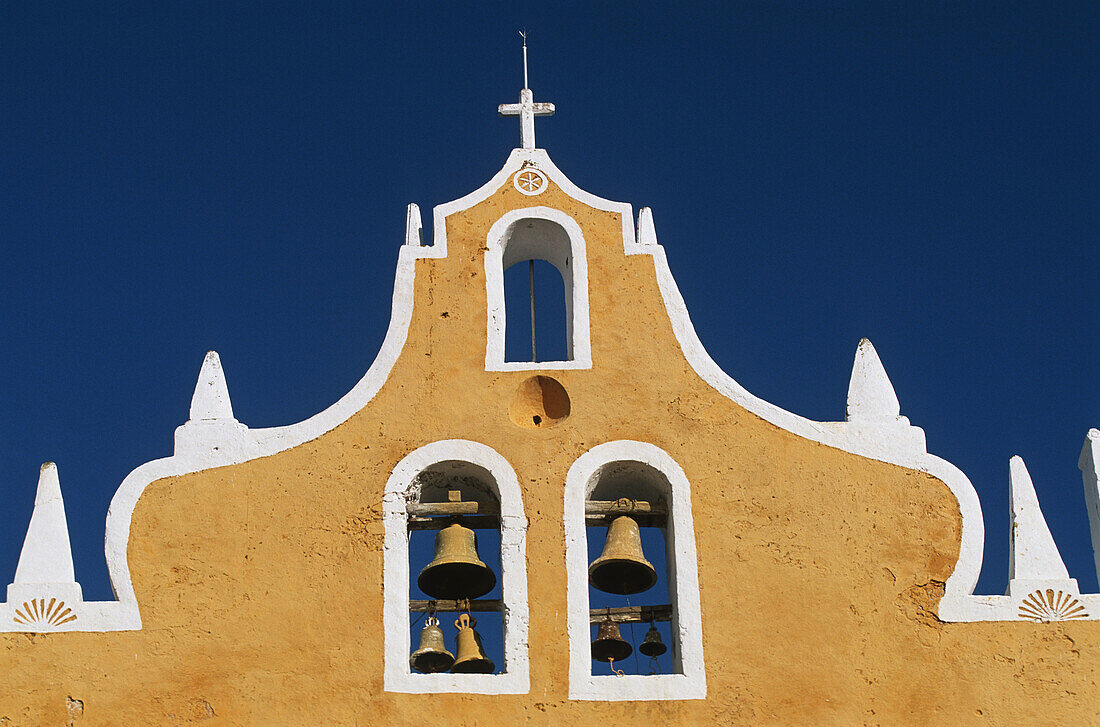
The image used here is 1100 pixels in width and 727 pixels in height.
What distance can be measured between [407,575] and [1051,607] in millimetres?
5328

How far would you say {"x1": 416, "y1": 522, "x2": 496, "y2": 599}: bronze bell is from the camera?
1659cm

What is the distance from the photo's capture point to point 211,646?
15820mm

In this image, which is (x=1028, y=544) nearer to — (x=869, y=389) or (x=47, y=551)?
(x=869, y=389)

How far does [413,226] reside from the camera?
58.4 feet

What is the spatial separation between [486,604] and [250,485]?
2259mm

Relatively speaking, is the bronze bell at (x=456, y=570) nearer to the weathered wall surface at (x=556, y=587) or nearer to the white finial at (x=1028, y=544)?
the weathered wall surface at (x=556, y=587)

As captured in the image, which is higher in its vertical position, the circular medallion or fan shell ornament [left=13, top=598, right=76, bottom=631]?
the circular medallion

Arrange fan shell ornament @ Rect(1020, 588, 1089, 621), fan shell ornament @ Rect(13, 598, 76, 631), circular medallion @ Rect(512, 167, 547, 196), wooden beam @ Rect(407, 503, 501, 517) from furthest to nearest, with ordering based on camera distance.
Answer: circular medallion @ Rect(512, 167, 547, 196) → wooden beam @ Rect(407, 503, 501, 517) → fan shell ornament @ Rect(13, 598, 76, 631) → fan shell ornament @ Rect(1020, 588, 1089, 621)

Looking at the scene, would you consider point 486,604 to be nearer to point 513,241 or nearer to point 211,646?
point 211,646

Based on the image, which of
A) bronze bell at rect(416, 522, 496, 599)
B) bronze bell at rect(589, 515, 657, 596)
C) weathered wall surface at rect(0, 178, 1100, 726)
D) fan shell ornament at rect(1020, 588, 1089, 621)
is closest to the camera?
weathered wall surface at rect(0, 178, 1100, 726)

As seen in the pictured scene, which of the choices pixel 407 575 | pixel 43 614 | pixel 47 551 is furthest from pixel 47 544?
Result: pixel 407 575

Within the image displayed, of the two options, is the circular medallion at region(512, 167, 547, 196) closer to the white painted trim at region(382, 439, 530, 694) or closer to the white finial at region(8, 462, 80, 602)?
the white painted trim at region(382, 439, 530, 694)

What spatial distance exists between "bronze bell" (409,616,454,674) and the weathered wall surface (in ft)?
2.59

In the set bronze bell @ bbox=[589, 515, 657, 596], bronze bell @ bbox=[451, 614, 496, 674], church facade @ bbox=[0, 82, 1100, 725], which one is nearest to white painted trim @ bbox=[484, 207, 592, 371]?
church facade @ bbox=[0, 82, 1100, 725]
